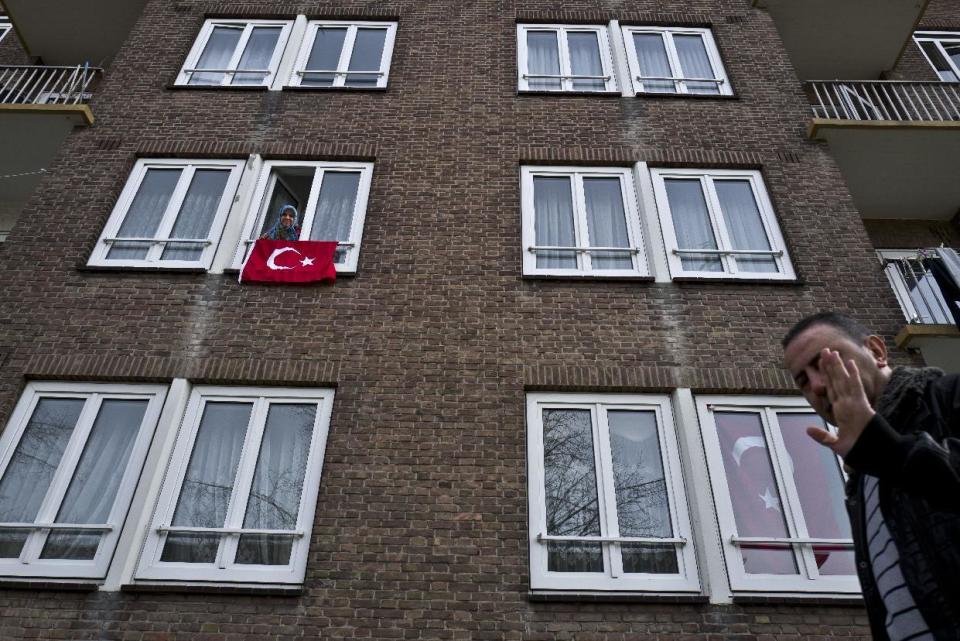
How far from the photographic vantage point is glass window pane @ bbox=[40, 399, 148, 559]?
6852 mm

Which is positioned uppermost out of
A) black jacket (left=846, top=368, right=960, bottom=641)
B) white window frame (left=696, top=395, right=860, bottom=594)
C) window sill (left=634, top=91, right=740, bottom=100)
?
window sill (left=634, top=91, right=740, bottom=100)

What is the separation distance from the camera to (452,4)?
12.6 metres

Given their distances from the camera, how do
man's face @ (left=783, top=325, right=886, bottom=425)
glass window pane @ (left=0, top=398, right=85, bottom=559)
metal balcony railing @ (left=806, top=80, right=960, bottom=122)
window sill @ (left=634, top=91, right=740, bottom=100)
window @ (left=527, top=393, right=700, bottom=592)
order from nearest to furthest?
man's face @ (left=783, top=325, right=886, bottom=425)
window @ (left=527, top=393, right=700, bottom=592)
glass window pane @ (left=0, top=398, right=85, bottom=559)
window sill @ (left=634, top=91, right=740, bottom=100)
metal balcony railing @ (left=806, top=80, right=960, bottom=122)

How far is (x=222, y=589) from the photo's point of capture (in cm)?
645

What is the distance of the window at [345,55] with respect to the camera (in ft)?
37.2

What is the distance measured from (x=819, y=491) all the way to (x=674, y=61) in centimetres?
779

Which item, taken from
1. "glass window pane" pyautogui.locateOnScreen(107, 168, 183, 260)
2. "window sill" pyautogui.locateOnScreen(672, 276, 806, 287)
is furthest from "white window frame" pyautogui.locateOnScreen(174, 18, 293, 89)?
"window sill" pyautogui.locateOnScreen(672, 276, 806, 287)

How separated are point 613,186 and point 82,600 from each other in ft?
27.1

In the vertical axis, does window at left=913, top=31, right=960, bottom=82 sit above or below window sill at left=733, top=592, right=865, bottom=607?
above

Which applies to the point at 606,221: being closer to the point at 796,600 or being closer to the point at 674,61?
the point at 674,61

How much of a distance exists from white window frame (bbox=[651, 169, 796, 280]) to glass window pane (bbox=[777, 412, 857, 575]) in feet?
6.98

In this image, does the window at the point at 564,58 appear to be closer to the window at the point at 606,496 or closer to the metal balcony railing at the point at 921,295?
the metal balcony railing at the point at 921,295

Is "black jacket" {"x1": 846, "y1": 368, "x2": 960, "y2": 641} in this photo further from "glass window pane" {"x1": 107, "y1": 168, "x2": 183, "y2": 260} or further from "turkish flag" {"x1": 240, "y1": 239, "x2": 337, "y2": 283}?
"glass window pane" {"x1": 107, "y1": 168, "x2": 183, "y2": 260}

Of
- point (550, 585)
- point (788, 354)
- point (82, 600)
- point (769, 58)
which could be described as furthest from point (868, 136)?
point (82, 600)
